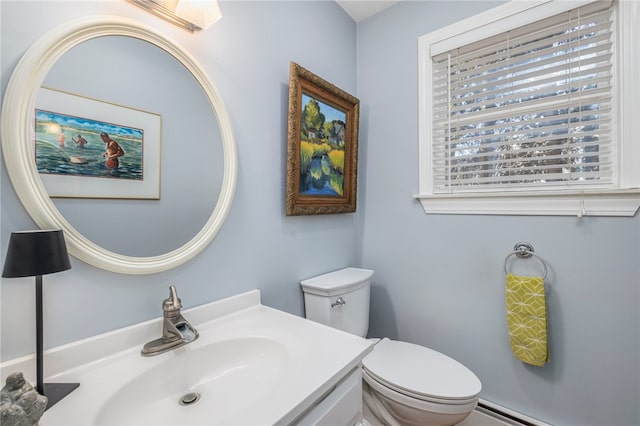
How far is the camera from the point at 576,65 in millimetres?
1232

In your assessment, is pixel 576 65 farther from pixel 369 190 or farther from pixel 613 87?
pixel 369 190

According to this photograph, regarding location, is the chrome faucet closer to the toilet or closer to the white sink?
the white sink

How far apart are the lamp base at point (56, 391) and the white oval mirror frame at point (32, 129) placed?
0.91ft

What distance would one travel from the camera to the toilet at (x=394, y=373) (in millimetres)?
1098

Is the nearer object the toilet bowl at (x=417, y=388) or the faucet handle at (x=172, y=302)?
the faucet handle at (x=172, y=302)

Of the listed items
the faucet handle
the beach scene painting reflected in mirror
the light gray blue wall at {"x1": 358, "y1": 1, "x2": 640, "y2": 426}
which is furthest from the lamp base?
the light gray blue wall at {"x1": 358, "y1": 1, "x2": 640, "y2": 426}

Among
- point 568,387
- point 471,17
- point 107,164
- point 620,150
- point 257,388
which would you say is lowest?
point 568,387

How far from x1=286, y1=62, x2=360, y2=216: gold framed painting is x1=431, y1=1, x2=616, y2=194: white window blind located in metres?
0.49

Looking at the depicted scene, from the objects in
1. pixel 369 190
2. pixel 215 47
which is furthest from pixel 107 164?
pixel 369 190

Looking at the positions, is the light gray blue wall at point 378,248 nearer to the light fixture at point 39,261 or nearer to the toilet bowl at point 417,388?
the light fixture at point 39,261

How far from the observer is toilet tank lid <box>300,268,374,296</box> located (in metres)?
1.35

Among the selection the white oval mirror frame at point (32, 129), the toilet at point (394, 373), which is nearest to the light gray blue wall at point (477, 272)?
the toilet at point (394, 373)

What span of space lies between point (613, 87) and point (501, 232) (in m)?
0.73

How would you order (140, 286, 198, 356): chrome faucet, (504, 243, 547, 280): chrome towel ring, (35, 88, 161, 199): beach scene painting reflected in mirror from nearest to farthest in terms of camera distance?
(35, 88, 161, 199): beach scene painting reflected in mirror, (140, 286, 198, 356): chrome faucet, (504, 243, 547, 280): chrome towel ring
